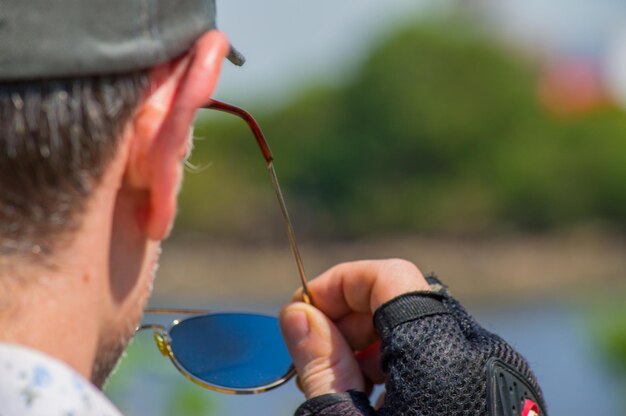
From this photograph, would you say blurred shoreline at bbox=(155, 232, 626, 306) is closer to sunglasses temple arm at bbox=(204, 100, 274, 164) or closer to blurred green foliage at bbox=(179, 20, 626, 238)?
blurred green foliage at bbox=(179, 20, 626, 238)

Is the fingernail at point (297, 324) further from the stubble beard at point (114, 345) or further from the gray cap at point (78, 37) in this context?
the gray cap at point (78, 37)

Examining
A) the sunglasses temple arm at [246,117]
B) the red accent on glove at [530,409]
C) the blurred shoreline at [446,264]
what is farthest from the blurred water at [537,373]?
the blurred shoreline at [446,264]

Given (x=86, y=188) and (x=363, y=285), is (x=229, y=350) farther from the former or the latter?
(x=86, y=188)

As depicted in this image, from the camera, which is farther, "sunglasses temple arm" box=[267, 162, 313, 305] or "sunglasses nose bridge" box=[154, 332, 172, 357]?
"sunglasses nose bridge" box=[154, 332, 172, 357]

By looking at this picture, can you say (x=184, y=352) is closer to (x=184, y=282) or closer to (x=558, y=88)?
(x=184, y=282)

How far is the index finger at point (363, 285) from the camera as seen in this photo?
138 cm

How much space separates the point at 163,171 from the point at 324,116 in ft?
94.8

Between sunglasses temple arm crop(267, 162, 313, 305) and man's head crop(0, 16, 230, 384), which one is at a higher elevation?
man's head crop(0, 16, 230, 384)

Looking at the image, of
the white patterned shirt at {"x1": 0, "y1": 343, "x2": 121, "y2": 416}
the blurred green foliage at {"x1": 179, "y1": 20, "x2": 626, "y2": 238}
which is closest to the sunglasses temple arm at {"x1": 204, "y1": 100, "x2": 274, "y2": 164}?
the white patterned shirt at {"x1": 0, "y1": 343, "x2": 121, "y2": 416}

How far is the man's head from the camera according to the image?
2.91ft

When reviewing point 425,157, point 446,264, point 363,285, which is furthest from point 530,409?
point 425,157

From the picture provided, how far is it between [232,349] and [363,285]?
26 cm

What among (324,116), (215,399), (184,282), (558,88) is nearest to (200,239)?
(184,282)

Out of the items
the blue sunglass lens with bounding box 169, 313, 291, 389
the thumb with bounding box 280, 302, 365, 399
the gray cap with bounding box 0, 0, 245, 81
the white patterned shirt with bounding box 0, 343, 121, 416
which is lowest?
Result: the blue sunglass lens with bounding box 169, 313, 291, 389
